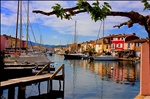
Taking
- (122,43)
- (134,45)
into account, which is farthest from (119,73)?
(122,43)

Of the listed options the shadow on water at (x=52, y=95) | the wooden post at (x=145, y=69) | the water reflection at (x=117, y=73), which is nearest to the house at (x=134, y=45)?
the water reflection at (x=117, y=73)

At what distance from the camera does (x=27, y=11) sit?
54000mm

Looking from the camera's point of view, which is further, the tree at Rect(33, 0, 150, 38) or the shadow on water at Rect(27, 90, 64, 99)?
the shadow on water at Rect(27, 90, 64, 99)

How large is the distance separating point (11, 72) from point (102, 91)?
36.7 feet

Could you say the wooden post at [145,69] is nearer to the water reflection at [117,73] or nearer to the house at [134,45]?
the water reflection at [117,73]

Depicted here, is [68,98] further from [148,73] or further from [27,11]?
[27,11]

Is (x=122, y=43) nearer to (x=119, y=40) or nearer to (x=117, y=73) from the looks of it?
(x=119, y=40)

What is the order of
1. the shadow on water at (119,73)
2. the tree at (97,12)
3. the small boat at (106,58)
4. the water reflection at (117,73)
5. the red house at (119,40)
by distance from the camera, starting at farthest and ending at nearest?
1. the red house at (119,40)
2. the small boat at (106,58)
3. the water reflection at (117,73)
4. the shadow on water at (119,73)
5. the tree at (97,12)

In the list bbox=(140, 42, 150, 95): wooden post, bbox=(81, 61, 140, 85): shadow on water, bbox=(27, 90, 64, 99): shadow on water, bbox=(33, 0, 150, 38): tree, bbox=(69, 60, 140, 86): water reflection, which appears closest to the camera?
bbox=(33, 0, 150, 38): tree

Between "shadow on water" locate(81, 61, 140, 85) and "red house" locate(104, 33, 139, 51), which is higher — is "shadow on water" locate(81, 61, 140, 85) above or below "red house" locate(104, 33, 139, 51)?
below

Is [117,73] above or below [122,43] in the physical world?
below

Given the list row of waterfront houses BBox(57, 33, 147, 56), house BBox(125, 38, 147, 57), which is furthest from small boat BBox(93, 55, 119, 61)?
row of waterfront houses BBox(57, 33, 147, 56)

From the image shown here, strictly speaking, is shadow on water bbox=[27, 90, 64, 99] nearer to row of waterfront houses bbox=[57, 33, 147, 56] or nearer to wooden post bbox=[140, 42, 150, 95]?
wooden post bbox=[140, 42, 150, 95]

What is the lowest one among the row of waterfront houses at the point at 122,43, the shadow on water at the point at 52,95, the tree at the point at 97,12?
the shadow on water at the point at 52,95
